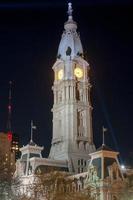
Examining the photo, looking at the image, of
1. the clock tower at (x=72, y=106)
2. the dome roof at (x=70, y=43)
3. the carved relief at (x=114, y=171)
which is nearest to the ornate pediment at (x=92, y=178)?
the carved relief at (x=114, y=171)

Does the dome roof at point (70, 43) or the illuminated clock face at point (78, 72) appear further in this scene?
the dome roof at point (70, 43)

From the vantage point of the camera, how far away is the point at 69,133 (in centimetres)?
13188

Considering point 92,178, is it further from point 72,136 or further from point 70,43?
point 70,43

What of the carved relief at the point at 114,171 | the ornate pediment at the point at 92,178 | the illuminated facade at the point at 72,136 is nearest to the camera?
the ornate pediment at the point at 92,178

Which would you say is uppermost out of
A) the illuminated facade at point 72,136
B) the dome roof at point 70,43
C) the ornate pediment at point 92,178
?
the dome roof at point 70,43

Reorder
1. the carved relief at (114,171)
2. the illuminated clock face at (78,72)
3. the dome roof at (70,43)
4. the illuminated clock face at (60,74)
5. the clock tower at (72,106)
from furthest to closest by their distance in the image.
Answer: the dome roof at (70,43) < the illuminated clock face at (60,74) < the illuminated clock face at (78,72) < the clock tower at (72,106) < the carved relief at (114,171)

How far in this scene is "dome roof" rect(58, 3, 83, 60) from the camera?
465 feet

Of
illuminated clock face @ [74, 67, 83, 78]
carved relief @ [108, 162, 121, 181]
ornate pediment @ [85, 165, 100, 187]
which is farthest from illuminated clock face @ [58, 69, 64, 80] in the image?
carved relief @ [108, 162, 121, 181]

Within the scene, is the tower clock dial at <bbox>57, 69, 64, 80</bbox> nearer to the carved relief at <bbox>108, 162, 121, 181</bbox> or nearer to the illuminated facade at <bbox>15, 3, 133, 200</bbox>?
the illuminated facade at <bbox>15, 3, 133, 200</bbox>

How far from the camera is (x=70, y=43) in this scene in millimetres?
143000

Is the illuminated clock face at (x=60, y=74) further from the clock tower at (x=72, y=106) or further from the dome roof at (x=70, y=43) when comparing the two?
the dome roof at (x=70, y=43)

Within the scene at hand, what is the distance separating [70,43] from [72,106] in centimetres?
1852

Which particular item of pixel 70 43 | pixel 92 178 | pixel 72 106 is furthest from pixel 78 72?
pixel 92 178

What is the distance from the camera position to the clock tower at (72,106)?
130 meters
